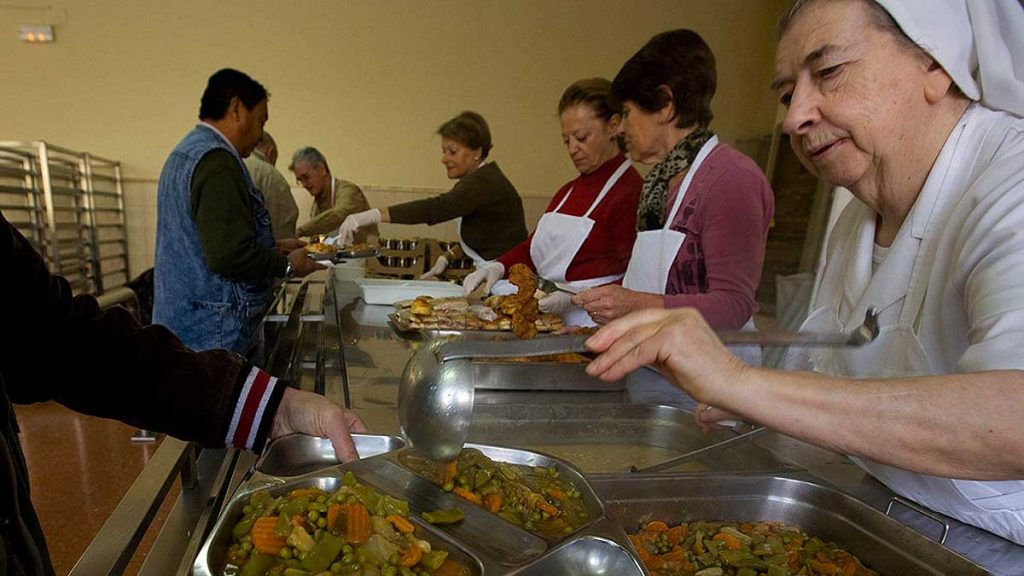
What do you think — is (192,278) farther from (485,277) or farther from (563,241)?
(563,241)

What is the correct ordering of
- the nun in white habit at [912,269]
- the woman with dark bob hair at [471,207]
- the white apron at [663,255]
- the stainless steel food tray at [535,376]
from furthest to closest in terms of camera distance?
the woman with dark bob hair at [471,207]
the white apron at [663,255]
the stainless steel food tray at [535,376]
the nun in white habit at [912,269]

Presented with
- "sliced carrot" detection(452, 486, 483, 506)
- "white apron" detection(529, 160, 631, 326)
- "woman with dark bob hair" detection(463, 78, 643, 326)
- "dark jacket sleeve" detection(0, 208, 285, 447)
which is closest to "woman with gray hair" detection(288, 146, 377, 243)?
"white apron" detection(529, 160, 631, 326)

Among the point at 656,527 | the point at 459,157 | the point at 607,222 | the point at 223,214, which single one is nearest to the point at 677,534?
the point at 656,527

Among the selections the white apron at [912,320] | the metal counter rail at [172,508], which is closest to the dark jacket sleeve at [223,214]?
the metal counter rail at [172,508]

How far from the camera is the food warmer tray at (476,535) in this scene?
774 millimetres

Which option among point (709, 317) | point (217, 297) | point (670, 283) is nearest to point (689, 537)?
point (709, 317)

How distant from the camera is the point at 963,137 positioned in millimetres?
1002

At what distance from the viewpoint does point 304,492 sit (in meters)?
0.88

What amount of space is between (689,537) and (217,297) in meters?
2.47

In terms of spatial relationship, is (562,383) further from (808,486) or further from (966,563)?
(966,563)

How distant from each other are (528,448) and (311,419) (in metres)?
0.50

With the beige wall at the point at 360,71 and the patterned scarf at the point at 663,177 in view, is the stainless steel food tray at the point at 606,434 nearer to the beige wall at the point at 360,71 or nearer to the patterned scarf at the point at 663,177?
the patterned scarf at the point at 663,177

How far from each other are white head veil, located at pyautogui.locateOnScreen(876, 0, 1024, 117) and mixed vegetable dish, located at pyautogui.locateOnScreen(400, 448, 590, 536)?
99 cm

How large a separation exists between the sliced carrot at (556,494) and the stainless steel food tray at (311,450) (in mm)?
291
